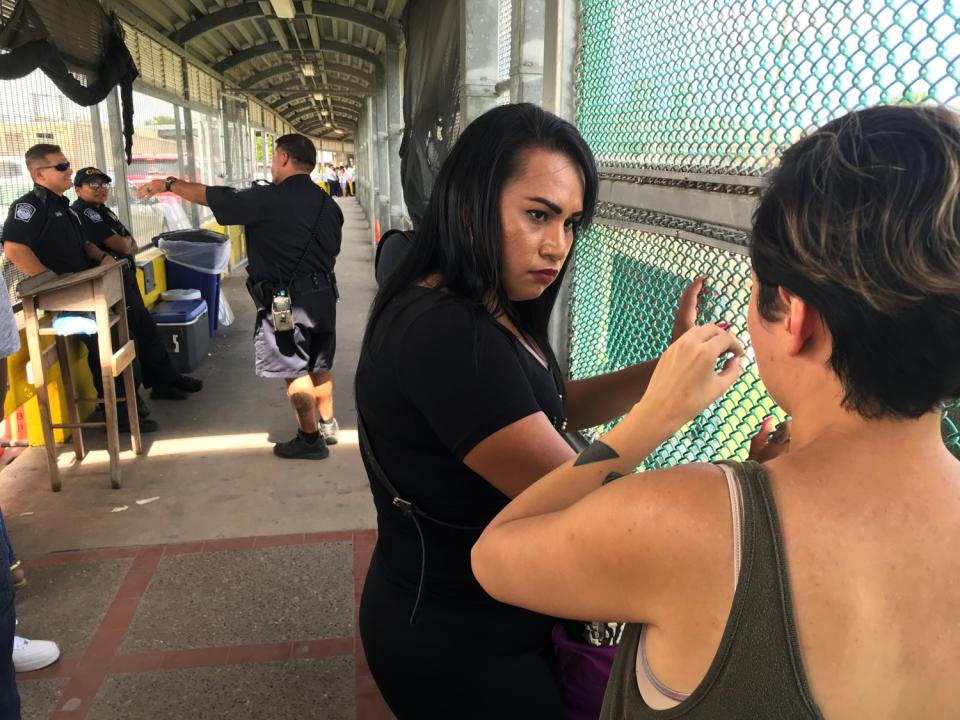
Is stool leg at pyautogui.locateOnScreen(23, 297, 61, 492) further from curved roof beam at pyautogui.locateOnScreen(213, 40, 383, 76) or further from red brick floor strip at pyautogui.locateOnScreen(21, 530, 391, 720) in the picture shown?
curved roof beam at pyautogui.locateOnScreen(213, 40, 383, 76)

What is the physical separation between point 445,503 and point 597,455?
506 mm

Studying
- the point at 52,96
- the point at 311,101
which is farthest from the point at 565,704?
the point at 311,101

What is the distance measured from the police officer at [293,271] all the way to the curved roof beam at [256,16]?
5049 millimetres

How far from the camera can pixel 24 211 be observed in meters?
4.53

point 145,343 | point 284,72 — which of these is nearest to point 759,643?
point 145,343

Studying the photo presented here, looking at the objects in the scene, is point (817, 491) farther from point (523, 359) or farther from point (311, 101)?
point (311, 101)

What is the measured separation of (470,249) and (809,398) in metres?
0.74

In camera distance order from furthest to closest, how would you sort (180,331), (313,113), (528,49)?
(313,113) → (180,331) → (528,49)

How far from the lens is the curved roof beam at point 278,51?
12.0 meters

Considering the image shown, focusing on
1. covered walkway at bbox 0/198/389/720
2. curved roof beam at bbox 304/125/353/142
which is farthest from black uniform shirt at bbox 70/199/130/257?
curved roof beam at bbox 304/125/353/142

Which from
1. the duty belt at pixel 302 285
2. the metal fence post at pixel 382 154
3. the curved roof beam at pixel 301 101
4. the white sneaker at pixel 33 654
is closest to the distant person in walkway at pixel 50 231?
the duty belt at pixel 302 285

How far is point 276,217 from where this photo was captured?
455cm

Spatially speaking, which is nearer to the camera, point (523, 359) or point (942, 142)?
point (942, 142)

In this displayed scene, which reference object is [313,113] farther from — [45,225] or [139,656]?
[139,656]
